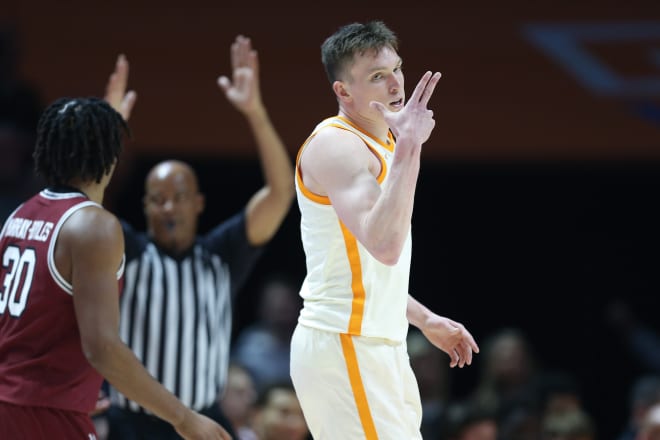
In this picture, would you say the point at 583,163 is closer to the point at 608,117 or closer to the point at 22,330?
the point at 608,117

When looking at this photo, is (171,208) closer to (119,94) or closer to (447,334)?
(119,94)

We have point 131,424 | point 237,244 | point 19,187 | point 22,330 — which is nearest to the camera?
point 22,330

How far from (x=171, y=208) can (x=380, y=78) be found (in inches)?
73.7

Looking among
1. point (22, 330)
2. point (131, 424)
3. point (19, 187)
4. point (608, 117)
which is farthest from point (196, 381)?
point (608, 117)

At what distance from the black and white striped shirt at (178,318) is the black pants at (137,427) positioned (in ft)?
0.20

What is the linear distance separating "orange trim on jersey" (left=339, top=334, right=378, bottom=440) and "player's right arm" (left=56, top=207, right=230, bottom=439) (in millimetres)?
460

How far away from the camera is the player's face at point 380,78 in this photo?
4184 millimetres

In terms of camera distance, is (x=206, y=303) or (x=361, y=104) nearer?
(x=361, y=104)

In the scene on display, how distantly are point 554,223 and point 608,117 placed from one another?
162cm

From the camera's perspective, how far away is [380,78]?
4195 mm

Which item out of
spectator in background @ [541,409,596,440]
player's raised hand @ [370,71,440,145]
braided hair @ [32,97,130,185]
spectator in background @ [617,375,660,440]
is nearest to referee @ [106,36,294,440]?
braided hair @ [32,97,130,185]

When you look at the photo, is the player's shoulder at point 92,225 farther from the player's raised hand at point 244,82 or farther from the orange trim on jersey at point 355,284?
the player's raised hand at point 244,82

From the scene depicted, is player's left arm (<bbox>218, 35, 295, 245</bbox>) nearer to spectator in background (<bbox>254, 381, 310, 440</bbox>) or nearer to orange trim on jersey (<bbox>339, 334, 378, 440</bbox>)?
spectator in background (<bbox>254, 381, 310, 440</bbox>)

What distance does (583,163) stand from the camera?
974cm
